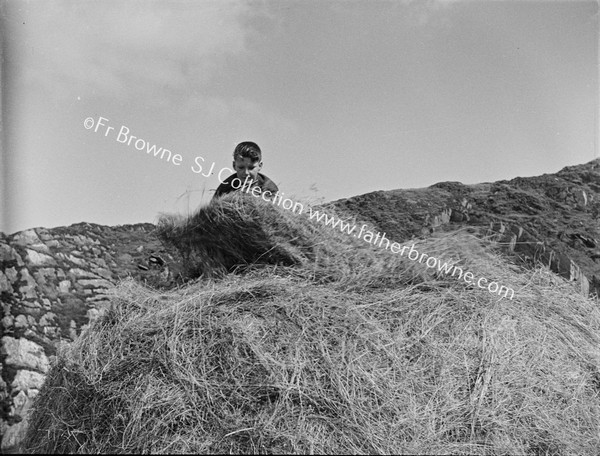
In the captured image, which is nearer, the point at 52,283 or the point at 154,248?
the point at 52,283

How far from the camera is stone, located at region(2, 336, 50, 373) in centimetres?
362

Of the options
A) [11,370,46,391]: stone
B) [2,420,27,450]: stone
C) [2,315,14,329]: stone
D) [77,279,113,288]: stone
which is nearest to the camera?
[2,420,27,450]: stone

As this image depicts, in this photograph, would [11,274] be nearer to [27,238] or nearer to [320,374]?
[27,238]

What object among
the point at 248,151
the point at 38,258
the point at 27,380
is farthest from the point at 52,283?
the point at 248,151

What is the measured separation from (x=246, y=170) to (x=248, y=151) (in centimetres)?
13

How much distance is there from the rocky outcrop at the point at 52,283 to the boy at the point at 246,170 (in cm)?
72

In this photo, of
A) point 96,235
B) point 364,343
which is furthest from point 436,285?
point 96,235

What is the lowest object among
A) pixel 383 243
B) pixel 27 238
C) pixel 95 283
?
pixel 95 283

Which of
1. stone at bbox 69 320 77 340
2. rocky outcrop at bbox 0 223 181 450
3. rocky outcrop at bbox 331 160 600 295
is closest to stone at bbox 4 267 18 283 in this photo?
rocky outcrop at bbox 0 223 181 450

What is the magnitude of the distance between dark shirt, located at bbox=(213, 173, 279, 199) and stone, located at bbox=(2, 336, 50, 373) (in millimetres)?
1603

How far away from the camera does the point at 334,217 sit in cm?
354

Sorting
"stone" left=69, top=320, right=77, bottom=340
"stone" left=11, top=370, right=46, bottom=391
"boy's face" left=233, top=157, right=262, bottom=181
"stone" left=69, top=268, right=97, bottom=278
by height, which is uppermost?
"boy's face" left=233, top=157, right=262, bottom=181

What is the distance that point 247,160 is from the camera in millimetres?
3656

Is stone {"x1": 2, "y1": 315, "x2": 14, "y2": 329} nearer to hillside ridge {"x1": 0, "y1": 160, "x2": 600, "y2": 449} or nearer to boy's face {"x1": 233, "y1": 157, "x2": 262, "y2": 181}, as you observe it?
hillside ridge {"x1": 0, "y1": 160, "x2": 600, "y2": 449}
